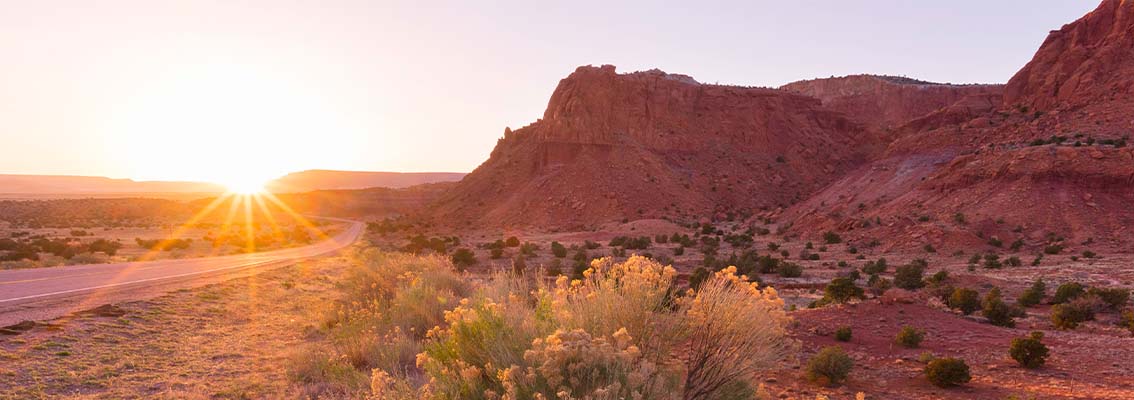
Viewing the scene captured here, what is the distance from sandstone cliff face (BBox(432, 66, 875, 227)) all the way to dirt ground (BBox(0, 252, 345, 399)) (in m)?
38.1

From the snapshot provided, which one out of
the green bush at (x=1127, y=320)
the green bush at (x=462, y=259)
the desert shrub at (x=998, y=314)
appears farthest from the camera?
the green bush at (x=462, y=259)

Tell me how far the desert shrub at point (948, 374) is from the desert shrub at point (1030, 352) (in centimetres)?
133

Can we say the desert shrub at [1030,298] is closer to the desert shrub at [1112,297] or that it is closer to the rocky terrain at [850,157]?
the desert shrub at [1112,297]

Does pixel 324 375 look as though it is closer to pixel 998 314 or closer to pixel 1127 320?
pixel 998 314

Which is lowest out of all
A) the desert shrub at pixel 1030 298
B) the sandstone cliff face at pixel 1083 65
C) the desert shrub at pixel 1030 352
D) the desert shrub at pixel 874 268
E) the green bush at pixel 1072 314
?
the desert shrub at pixel 874 268

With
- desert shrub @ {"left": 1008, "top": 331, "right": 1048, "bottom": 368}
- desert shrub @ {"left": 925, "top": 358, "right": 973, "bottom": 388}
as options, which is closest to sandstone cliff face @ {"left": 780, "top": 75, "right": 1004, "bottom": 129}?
desert shrub @ {"left": 1008, "top": 331, "right": 1048, "bottom": 368}

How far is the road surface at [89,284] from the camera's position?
11070 millimetres

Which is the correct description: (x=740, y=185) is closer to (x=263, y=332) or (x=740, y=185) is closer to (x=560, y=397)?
(x=263, y=332)

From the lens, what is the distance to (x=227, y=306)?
45.4 feet

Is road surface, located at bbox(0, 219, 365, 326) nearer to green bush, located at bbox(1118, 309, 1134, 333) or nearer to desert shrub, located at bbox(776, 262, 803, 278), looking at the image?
desert shrub, located at bbox(776, 262, 803, 278)

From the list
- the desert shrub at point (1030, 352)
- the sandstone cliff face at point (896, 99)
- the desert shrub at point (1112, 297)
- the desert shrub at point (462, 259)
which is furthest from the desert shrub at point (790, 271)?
the sandstone cliff face at point (896, 99)

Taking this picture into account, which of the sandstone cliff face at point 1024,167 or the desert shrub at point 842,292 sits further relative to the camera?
the sandstone cliff face at point 1024,167

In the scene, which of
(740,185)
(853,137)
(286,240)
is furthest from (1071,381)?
(853,137)

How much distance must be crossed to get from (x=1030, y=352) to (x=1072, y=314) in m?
5.20
